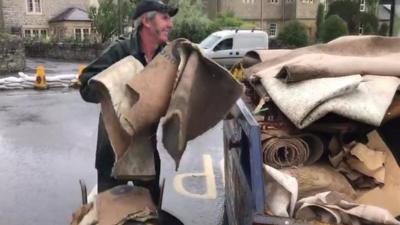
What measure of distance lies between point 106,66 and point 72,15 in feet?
147

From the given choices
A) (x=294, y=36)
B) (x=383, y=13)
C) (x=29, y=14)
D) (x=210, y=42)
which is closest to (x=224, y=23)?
(x=294, y=36)

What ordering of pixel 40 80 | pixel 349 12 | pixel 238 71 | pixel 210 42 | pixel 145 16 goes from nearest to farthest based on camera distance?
1. pixel 145 16
2. pixel 238 71
3. pixel 40 80
4. pixel 210 42
5. pixel 349 12

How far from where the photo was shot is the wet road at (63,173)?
5734 mm

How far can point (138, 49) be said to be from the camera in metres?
3.39

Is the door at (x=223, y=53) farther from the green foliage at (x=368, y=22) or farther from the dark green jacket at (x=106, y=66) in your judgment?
the dark green jacket at (x=106, y=66)

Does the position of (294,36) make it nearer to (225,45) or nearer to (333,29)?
(333,29)

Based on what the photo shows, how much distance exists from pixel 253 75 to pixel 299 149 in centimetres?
74

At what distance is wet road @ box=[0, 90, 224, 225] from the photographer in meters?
5.73

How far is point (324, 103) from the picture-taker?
250 centimetres

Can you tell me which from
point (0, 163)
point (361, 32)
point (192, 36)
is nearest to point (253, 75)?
point (0, 163)

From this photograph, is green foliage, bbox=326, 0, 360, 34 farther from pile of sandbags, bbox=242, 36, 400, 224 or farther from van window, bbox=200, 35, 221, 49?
pile of sandbags, bbox=242, 36, 400, 224

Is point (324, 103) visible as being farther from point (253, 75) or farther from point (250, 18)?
point (250, 18)

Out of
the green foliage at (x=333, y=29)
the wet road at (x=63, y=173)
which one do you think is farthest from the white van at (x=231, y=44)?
the wet road at (x=63, y=173)

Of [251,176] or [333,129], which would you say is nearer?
[251,176]
